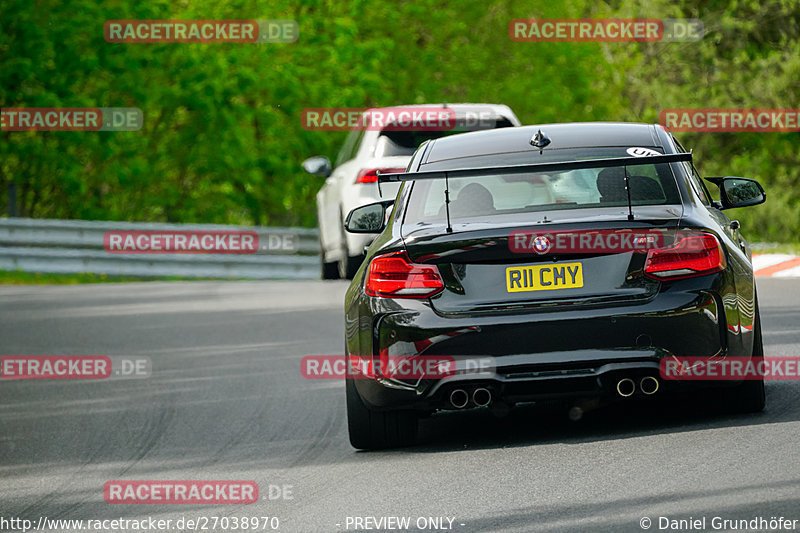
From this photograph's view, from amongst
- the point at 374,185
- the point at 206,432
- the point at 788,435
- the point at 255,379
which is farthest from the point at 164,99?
the point at 788,435

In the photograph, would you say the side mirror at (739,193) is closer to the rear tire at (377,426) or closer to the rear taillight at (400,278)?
the rear taillight at (400,278)

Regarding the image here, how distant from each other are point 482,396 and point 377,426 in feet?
2.34

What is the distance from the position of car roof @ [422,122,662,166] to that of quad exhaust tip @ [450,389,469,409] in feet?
5.00

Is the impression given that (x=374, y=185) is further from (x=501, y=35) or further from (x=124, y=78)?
(x=501, y=35)

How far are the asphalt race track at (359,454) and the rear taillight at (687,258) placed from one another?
783 millimetres

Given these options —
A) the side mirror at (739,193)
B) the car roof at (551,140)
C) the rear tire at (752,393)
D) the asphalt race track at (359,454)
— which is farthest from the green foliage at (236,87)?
the rear tire at (752,393)

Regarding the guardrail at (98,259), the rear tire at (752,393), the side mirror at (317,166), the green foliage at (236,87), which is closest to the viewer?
the rear tire at (752,393)

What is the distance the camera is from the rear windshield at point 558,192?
750 centimetres

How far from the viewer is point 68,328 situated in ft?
47.3

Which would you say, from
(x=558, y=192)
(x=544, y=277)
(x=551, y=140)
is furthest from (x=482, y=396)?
(x=551, y=140)

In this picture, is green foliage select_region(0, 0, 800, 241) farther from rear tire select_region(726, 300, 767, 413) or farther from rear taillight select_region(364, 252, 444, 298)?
rear tire select_region(726, 300, 767, 413)

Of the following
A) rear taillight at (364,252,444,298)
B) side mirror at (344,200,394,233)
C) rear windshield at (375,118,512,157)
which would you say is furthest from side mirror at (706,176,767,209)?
rear windshield at (375,118,512,157)

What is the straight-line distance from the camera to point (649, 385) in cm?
701

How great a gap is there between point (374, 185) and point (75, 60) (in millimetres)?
14611
